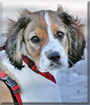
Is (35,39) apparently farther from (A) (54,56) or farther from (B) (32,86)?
(B) (32,86)

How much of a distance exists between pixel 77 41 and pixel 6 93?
0.63 meters

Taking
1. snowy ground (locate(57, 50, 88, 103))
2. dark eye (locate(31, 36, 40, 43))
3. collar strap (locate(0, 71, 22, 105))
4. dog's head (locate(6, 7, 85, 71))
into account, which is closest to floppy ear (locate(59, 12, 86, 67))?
dog's head (locate(6, 7, 85, 71))

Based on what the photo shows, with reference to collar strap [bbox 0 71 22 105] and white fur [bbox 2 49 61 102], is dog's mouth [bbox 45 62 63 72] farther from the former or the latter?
collar strap [bbox 0 71 22 105]

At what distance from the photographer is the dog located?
1.71 metres

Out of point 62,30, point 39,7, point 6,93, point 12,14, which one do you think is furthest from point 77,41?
point 6,93

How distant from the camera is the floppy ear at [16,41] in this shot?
5.87ft

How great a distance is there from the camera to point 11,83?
1818mm

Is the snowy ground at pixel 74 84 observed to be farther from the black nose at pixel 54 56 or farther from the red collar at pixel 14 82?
the black nose at pixel 54 56

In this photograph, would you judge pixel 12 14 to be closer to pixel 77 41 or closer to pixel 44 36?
pixel 44 36

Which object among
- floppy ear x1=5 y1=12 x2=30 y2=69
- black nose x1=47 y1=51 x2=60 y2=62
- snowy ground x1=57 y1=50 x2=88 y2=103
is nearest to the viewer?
black nose x1=47 y1=51 x2=60 y2=62

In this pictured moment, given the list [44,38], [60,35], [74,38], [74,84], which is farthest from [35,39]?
[74,84]

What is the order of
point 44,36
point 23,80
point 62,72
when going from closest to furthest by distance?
point 44,36 → point 23,80 → point 62,72

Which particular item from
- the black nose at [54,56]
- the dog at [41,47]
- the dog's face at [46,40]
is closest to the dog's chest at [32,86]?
the dog at [41,47]

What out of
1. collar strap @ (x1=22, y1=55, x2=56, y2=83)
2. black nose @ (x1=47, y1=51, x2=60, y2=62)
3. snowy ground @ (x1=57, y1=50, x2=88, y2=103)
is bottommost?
snowy ground @ (x1=57, y1=50, x2=88, y2=103)
